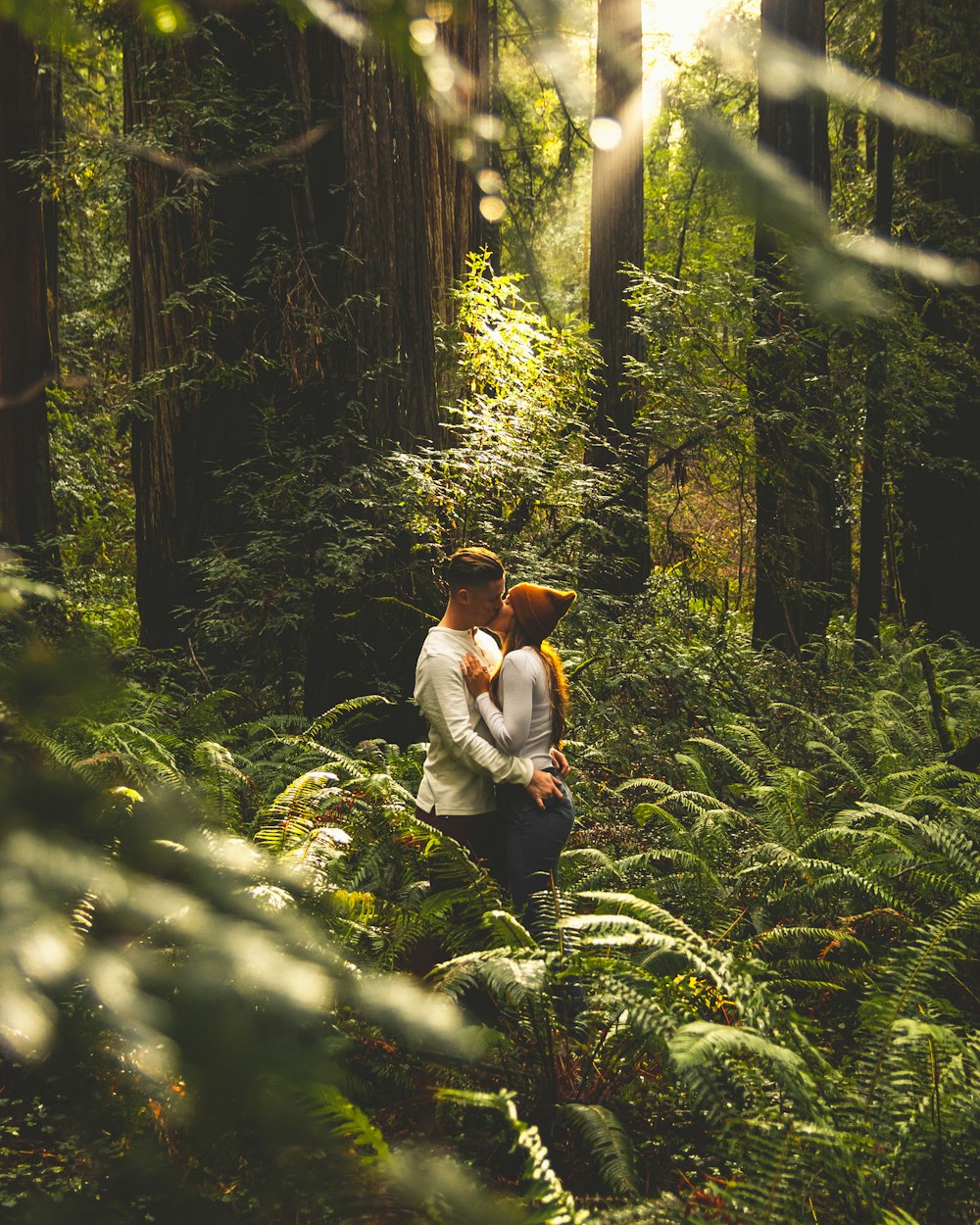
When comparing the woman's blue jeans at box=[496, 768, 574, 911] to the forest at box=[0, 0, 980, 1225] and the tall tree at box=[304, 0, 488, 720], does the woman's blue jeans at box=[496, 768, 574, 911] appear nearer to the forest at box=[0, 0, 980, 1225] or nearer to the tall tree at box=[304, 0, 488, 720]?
the forest at box=[0, 0, 980, 1225]

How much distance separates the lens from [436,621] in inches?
260

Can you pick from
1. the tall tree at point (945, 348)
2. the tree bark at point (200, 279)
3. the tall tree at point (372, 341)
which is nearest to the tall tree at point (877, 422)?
the tall tree at point (945, 348)

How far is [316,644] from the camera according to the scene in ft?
22.3

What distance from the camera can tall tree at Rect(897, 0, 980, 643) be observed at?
10086 millimetres

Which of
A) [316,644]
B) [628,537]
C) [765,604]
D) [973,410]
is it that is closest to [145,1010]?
[316,644]

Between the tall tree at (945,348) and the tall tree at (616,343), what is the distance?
9.57ft

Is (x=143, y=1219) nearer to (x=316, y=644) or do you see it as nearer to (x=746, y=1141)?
(x=746, y=1141)

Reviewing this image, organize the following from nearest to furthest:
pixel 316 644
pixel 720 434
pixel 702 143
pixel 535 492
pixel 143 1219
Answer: pixel 143 1219 < pixel 702 143 < pixel 316 644 < pixel 535 492 < pixel 720 434

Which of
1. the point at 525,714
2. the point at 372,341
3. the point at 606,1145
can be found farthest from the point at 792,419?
the point at 606,1145

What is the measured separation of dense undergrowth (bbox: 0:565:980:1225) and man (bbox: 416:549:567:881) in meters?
0.18

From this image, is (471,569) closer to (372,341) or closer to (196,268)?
(372,341)

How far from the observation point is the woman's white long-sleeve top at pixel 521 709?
3588 millimetres

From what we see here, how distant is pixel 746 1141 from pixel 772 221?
2765 millimetres

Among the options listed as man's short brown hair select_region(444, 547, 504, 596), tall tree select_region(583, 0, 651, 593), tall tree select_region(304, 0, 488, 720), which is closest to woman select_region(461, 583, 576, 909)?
man's short brown hair select_region(444, 547, 504, 596)
